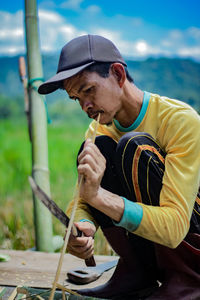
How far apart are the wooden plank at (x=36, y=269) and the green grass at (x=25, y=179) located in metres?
0.40

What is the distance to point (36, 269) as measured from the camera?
6.78 feet

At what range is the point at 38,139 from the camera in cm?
254

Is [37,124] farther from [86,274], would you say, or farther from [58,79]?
[58,79]

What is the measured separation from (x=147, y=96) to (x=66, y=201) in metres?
2.11

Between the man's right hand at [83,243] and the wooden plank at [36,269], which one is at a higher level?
the man's right hand at [83,243]

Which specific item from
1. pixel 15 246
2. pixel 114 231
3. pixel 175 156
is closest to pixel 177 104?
pixel 175 156

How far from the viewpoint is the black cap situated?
56.4 inches

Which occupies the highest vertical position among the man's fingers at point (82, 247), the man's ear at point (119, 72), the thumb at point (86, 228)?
the man's ear at point (119, 72)

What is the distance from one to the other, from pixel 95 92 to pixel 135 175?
0.35m

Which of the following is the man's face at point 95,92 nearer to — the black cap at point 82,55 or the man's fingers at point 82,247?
the black cap at point 82,55

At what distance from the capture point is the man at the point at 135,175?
1305mm

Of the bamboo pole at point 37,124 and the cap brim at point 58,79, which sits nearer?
the cap brim at point 58,79

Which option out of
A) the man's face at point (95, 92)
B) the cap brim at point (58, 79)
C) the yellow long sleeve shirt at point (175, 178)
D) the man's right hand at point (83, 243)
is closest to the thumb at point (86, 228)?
the man's right hand at point (83, 243)

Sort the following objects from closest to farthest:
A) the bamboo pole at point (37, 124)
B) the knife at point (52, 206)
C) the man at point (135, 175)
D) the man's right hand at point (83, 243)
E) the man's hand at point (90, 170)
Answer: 1. the knife at point (52, 206)
2. the man's hand at point (90, 170)
3. the man at point (135, 175)
4. the man's right hand at point (83, 243)
5. the bamboo pole at point (37, 124)
